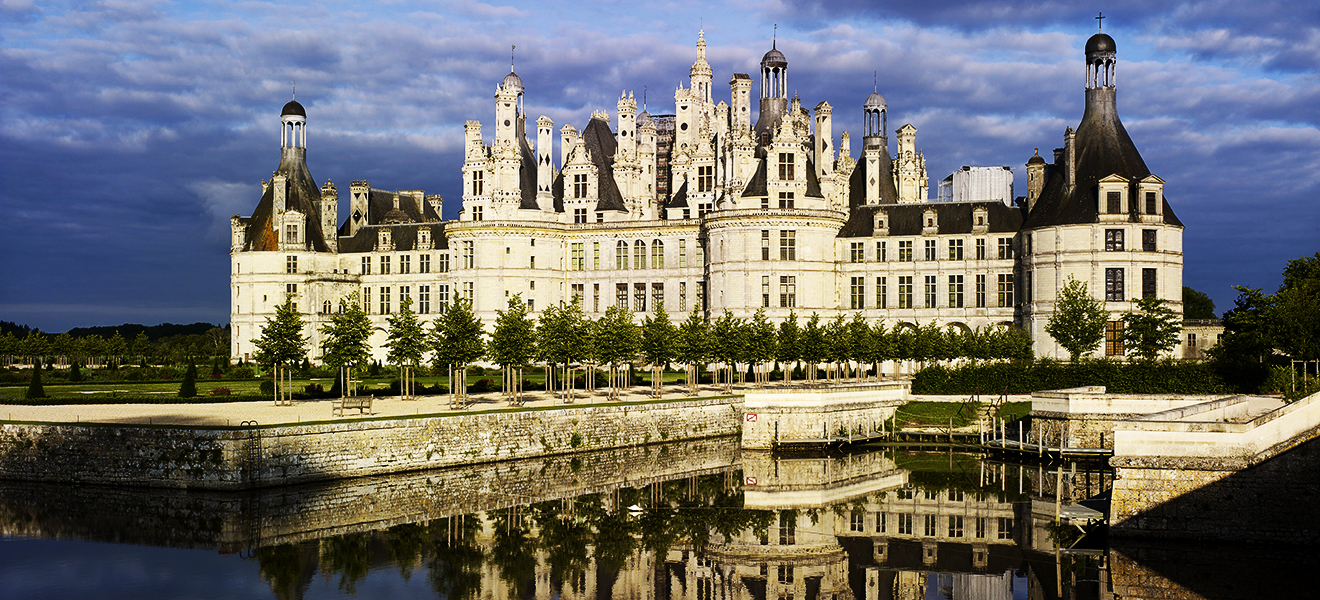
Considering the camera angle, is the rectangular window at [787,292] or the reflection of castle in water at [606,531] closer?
the reflection of castle in water at [606,531]

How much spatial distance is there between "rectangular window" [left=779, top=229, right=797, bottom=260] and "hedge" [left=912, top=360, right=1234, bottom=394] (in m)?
13.8

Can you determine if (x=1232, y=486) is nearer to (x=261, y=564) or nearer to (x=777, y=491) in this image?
(x=777, y=491)

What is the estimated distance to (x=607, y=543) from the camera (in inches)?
1157

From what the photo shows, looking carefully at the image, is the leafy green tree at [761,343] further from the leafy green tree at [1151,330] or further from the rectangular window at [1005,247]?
the leafy green tree at [1151,330]

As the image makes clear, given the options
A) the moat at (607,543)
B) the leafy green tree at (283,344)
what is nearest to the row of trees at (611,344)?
the leafy green tree at (283,344)

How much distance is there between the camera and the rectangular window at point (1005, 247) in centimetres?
→ 6831

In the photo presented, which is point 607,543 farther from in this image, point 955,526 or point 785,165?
point 785,165

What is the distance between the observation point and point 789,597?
25.6 m

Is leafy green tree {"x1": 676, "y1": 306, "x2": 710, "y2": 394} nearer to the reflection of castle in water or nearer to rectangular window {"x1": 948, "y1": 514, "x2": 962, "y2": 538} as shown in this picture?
the reflection of castle in water

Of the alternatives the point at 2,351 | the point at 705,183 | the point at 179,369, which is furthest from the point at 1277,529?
the point at 2,351

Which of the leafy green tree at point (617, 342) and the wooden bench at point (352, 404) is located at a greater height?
the leafy green tree at point (617, 342)

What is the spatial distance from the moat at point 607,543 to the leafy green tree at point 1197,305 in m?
59.6

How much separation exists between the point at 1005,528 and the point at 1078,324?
3003cm

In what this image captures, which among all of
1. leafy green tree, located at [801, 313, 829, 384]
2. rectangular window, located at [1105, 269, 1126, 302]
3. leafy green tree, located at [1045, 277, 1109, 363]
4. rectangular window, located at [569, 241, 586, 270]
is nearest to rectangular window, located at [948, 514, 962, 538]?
leafy green tree, located at [801, 313, 829, 384]
